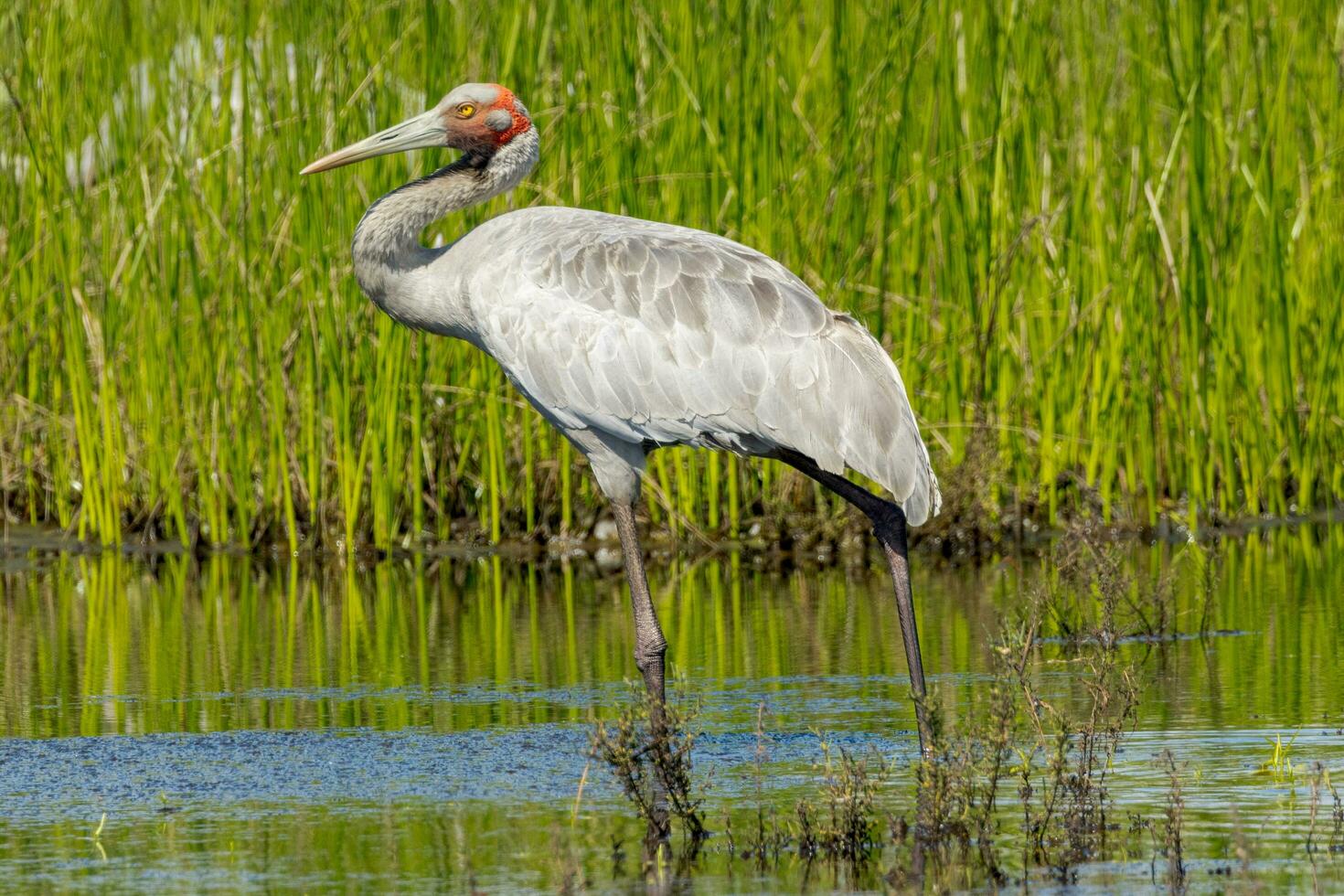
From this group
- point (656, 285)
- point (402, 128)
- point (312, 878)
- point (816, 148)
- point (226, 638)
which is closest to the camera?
point (312, 878)

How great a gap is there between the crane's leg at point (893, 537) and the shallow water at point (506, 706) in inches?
8.7

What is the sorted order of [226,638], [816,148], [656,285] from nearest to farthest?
[656,285] → [226,638] → [816,148]

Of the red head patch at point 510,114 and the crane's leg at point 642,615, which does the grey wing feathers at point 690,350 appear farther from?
the red head patch at point 510,114

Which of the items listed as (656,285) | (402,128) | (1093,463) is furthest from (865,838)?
(1093,463)

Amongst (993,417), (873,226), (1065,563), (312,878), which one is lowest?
(312,878)

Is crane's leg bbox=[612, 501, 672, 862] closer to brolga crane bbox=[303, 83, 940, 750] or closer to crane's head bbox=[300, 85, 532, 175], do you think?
brolga crane bbox=[303, 83, 940, 750]

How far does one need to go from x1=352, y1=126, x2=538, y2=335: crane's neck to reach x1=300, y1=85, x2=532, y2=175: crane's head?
97 millimetres

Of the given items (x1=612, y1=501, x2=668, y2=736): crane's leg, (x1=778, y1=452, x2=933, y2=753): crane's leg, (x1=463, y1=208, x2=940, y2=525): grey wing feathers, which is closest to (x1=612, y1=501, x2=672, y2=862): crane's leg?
(x1=612, y1=501, x2=668, y2=736): crane's leg

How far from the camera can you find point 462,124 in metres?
7.35

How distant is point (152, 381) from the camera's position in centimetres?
974

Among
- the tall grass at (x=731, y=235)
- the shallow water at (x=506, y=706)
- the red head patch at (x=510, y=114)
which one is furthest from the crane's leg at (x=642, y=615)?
the tall grass at (x=731, y=235)

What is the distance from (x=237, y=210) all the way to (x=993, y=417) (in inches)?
142

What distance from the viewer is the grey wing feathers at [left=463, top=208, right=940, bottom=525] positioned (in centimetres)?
625

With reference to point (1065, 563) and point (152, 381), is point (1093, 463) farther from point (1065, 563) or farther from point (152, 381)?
point (152, 381)
